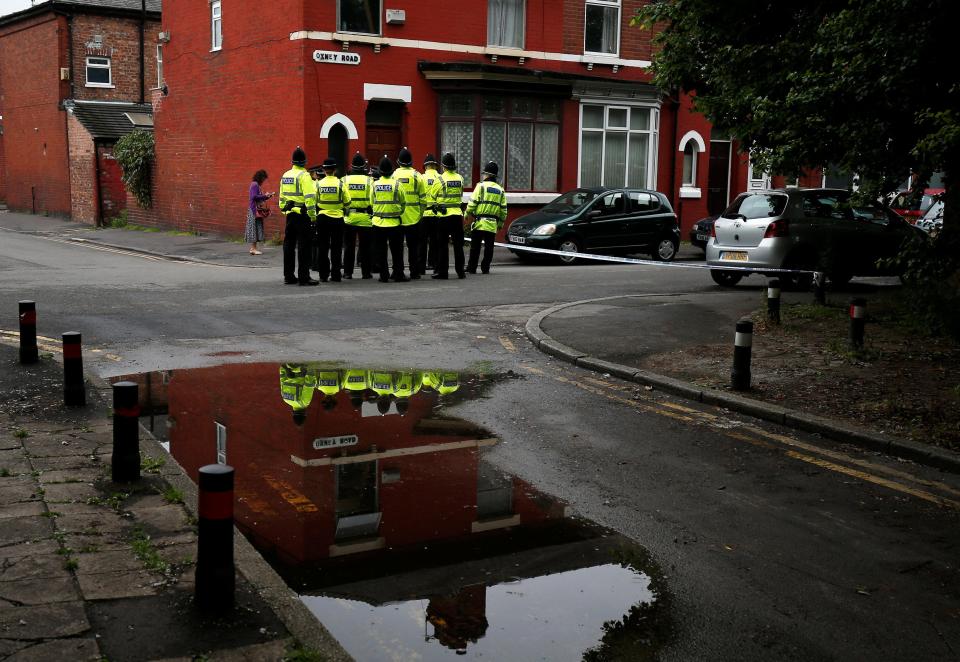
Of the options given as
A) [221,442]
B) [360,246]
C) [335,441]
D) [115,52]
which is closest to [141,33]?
[115,52]

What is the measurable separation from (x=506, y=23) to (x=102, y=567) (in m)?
23.5

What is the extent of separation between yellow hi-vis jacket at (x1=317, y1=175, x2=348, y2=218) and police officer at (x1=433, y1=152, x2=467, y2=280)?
1806mm

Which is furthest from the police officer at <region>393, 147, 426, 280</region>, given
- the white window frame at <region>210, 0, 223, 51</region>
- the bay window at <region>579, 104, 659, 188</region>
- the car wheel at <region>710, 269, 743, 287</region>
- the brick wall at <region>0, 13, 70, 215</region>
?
the brick wall at <region>0, 13, 70, 215</region>

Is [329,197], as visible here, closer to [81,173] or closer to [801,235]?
[801,235]

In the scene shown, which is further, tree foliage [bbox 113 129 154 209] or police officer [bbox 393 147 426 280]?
tree foliage [bbox 113 129 154 209]

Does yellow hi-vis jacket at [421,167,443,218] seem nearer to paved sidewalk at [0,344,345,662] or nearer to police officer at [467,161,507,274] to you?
police officer at [467,161,507,274]

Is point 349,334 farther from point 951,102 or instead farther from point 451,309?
point 951,102

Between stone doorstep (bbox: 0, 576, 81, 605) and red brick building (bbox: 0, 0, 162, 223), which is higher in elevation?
red brick building (bbox: 0, 0, 162, 223)

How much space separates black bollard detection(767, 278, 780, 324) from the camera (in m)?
11.7

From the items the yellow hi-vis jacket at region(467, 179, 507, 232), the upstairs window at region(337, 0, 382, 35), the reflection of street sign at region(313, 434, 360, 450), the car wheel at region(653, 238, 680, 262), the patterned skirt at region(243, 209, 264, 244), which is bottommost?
the reflection of street sign at region(313, 434, 360, 450)

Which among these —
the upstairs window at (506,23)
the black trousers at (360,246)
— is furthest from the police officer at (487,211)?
the upstairs window at (506,23)

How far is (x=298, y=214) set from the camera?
16422 millimetres

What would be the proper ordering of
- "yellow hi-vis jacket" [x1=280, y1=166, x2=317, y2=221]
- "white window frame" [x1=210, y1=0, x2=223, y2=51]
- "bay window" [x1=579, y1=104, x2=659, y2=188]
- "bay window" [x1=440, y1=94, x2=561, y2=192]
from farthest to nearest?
"bay window" [x1=579, y1=104, x2=659, y2=188] → "white window frame" [x1=210, y1=0, x2=223, y2=51] → "bay window" [x1=440, y1=94, x2=561, y2=192] → "yellow hi-vis jacket" [x1=280, y1=166, x2=317, y2=221]

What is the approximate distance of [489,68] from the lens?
25.2 m
